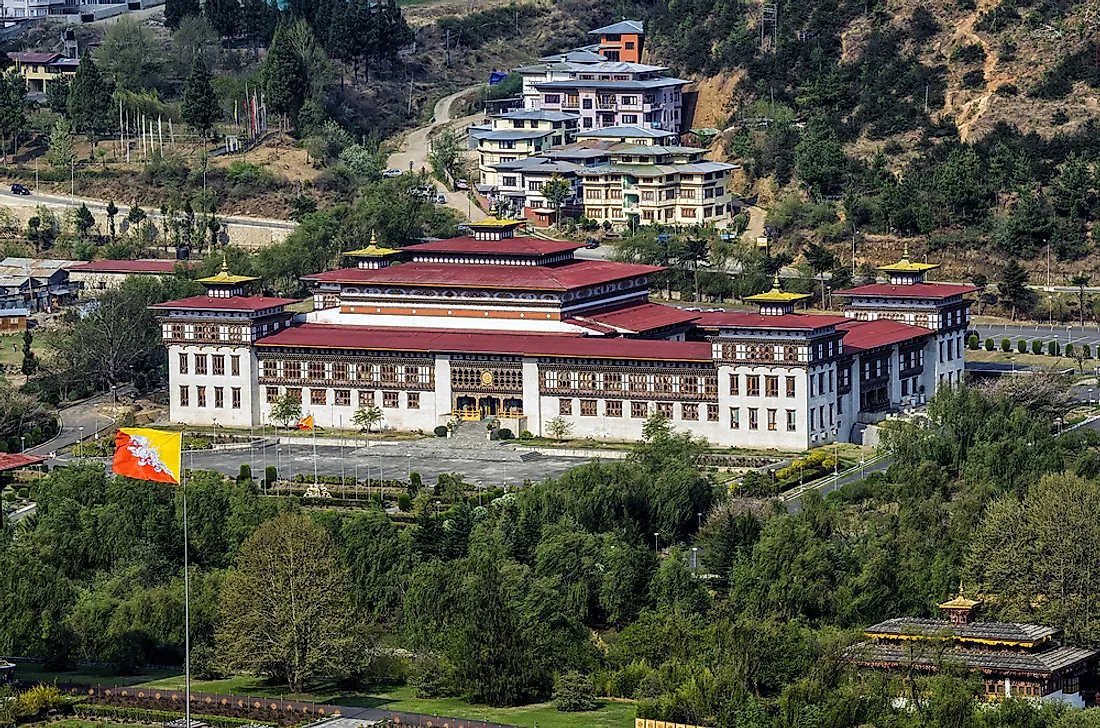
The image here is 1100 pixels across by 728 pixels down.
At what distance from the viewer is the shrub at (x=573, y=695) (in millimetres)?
68312

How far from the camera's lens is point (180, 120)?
179750 mm

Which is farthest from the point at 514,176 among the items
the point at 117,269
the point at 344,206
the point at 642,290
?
the point at 642,290

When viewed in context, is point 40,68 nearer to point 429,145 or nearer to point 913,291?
point 429,145

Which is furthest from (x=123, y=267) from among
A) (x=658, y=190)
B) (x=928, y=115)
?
(x=928, y=115)

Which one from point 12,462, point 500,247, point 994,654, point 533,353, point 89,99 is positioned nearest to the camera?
point 994,654

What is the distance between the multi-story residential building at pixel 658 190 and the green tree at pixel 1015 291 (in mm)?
24197

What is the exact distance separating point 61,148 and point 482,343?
65778 millimetres

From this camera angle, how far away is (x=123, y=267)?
151375 mm

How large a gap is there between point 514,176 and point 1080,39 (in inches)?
1429

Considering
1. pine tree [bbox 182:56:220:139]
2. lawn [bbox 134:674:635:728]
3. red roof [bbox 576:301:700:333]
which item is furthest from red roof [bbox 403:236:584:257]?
lawn [bbox 134:674:635:728]

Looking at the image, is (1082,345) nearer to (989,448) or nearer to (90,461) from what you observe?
(989,448)

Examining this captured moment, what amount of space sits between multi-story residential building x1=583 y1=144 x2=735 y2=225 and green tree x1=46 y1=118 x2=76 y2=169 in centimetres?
3589

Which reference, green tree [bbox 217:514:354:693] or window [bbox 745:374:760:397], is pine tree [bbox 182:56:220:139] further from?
green tree [bbox 217:514:354:693]

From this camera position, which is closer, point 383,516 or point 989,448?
point 383,516
